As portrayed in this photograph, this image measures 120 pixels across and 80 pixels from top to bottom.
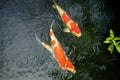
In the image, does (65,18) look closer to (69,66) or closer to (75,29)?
(75,29)

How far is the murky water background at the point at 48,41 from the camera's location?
16.2ft

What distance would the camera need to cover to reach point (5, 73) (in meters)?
4.83

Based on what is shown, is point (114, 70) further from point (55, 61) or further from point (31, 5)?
point (31, 5)

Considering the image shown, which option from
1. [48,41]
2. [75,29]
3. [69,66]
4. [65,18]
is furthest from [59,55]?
[65,18]

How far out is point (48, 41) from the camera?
511 cm

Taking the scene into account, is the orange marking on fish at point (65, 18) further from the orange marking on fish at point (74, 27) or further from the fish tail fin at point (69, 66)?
the fish tail fin at point (69, 66)

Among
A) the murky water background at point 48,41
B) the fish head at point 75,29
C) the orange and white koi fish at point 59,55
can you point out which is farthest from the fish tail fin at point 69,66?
the fish head at point 75,29

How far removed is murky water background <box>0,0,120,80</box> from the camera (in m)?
4.95

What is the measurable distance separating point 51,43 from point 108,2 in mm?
1833

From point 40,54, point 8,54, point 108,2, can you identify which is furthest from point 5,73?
point 108,2

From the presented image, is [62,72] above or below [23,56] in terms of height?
below

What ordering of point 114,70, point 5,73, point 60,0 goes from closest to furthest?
point 5,73 → point 114,70 → point 60,0

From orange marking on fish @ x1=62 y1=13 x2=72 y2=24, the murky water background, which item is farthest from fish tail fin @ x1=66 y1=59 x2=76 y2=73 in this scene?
orange marking on fish @ x1=62 y1=13 x2=72 y2=24

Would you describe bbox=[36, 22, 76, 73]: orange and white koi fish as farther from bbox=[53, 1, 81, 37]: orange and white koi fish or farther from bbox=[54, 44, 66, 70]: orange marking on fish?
bbox=[53, 1, 81, 37]: orange and white koi fish
